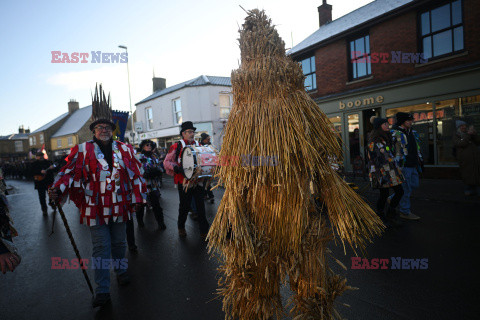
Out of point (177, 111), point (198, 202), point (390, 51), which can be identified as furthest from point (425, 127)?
point (177, 111)

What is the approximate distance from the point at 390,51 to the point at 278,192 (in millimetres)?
11143

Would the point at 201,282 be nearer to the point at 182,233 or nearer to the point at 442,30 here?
the point at 182,233

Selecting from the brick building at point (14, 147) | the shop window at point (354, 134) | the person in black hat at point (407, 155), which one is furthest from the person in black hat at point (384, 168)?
the brick building at point (14, 147)

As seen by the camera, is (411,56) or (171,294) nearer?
(171,294)

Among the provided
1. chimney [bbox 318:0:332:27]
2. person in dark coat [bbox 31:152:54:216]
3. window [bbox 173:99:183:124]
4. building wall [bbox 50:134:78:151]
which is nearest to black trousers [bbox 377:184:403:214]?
person in dark coat [bbox 31:152:54:216]

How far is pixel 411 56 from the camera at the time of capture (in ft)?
32.7

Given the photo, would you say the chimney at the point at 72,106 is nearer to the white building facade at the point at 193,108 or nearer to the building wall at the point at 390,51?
the white building facade at the point at 193,108

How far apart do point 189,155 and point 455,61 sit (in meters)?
9.51

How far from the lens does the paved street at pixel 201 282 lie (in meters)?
2.58

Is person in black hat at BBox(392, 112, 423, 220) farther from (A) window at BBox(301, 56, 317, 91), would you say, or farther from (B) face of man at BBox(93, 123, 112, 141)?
(A) window at BBox(301, 56, 317, 91)

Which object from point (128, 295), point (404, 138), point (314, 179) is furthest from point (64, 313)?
point (404, 138)

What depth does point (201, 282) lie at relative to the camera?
10.5 ft

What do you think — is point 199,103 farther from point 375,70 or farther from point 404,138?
point 404,138

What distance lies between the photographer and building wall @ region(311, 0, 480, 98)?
8.67m
